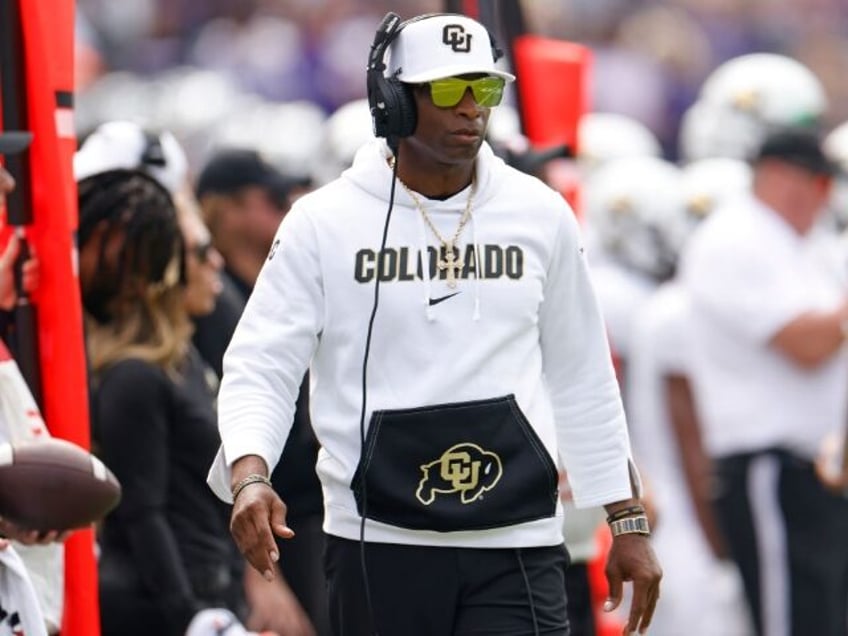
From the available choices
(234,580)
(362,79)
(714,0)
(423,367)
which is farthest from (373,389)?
(714,0)

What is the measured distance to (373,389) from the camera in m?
5.43

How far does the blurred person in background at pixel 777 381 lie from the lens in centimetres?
920

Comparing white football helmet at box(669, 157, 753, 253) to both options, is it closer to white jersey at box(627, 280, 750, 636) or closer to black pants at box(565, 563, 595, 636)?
white jersey at box(627, 280, 750, 636)

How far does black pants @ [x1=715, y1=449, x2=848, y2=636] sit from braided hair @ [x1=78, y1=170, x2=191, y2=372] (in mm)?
2929

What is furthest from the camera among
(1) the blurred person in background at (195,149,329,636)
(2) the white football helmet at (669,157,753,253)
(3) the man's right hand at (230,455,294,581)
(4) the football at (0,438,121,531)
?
(2) the white football helmet at (669,157,753,253)

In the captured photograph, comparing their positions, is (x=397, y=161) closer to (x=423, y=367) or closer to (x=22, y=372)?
(x=423, y=367)

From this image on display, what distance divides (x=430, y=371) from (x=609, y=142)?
8642mm

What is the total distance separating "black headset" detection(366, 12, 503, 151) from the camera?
18.0 feet

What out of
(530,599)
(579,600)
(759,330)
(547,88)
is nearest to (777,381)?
(759,330)

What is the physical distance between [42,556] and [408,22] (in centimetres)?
147

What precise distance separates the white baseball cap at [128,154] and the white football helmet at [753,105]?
3.81m

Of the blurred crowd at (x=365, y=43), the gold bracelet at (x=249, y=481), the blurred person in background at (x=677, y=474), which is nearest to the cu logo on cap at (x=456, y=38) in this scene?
the gold bracelet at (x=249, y=481)

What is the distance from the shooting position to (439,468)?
5.40 m

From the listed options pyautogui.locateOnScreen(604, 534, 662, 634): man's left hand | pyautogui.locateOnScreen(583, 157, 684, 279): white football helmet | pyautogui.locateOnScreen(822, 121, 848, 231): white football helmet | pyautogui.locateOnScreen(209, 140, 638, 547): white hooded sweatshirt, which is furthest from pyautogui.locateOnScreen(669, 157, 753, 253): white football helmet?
pyautogui.locateOnScreen(604, 534, 662, 634): man's left hand
